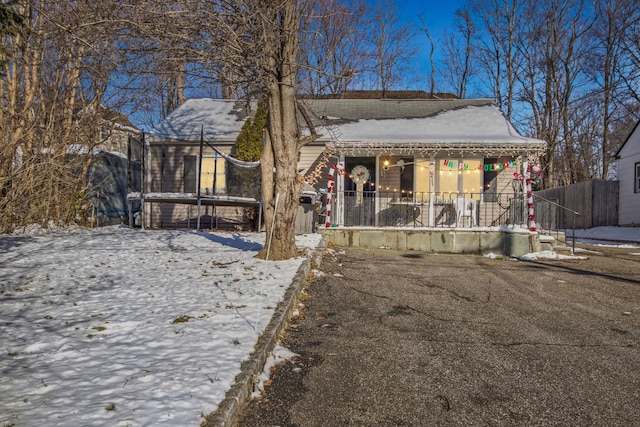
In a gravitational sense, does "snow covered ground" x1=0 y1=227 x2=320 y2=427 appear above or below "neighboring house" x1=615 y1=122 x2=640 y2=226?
below

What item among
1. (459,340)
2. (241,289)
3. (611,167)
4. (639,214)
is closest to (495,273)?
(459,340)

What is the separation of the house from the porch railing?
0.03 meters

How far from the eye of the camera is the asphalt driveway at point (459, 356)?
2746mm

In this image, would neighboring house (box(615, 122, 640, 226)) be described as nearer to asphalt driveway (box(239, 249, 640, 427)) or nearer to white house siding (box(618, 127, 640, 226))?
white house siding (box(618, 127, 640, 226))

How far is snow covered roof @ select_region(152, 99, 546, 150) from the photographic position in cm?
1314

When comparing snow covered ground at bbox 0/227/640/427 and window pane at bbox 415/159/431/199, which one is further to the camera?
window pane at bbox 415/159/431/199

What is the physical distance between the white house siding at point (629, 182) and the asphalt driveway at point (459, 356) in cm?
1602

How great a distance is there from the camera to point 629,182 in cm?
2084

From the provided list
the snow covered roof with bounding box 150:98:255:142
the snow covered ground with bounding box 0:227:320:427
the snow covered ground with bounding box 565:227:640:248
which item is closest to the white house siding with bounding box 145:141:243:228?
the snow covered roof with bounding box 150:98:255:142

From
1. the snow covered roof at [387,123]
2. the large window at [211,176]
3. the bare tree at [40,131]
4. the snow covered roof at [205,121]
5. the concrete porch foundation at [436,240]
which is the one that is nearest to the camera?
the bare tree at [40,131]

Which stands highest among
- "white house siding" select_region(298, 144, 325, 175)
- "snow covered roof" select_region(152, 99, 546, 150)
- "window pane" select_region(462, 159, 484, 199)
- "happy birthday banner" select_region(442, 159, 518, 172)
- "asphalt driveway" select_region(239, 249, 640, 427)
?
"snow covered roof" select_region(152, 99, 546, 150)

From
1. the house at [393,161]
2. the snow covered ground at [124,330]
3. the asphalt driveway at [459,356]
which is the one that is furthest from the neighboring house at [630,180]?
the snow covered ground at [124,330]

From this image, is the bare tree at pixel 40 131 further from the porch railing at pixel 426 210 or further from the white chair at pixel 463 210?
the white chair at pixel 463 210

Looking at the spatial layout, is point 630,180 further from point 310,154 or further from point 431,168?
point 310,154
